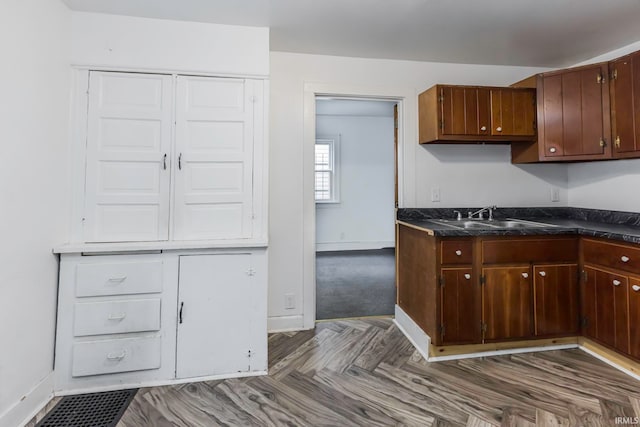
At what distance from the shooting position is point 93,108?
6.33 feet

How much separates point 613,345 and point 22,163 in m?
3.61

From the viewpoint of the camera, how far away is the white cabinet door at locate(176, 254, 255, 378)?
189 centimetres

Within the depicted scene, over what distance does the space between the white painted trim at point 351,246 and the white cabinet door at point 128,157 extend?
163 inches

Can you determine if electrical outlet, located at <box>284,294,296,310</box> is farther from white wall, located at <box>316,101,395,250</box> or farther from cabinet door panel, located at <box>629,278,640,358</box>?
white wall, located at <box>316,101,395,250</box>

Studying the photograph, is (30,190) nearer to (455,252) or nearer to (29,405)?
(29,405)

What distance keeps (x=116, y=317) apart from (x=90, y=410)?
47cm

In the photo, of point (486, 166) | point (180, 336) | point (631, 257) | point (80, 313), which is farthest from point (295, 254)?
point (631, 257)

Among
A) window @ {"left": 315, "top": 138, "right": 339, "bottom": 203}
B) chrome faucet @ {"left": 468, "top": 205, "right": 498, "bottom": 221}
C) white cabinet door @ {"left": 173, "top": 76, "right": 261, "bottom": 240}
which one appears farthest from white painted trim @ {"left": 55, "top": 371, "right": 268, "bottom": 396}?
window @ {"left": 315, "top": 138, "right": 339, "bottom": 203}

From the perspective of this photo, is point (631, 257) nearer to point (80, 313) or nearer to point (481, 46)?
point (481, 46)

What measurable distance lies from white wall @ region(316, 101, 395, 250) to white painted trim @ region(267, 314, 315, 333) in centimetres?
A: 334

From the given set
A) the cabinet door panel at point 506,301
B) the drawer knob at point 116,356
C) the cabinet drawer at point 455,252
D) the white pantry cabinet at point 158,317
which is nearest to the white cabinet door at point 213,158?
the white pantry cabinet at point 158,317

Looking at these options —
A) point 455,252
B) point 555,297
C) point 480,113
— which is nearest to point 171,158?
point 455,252

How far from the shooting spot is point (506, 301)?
213 centimetres

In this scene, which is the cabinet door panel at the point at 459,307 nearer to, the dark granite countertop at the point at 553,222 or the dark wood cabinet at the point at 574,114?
the dark granite countertop at the point at 553,222
